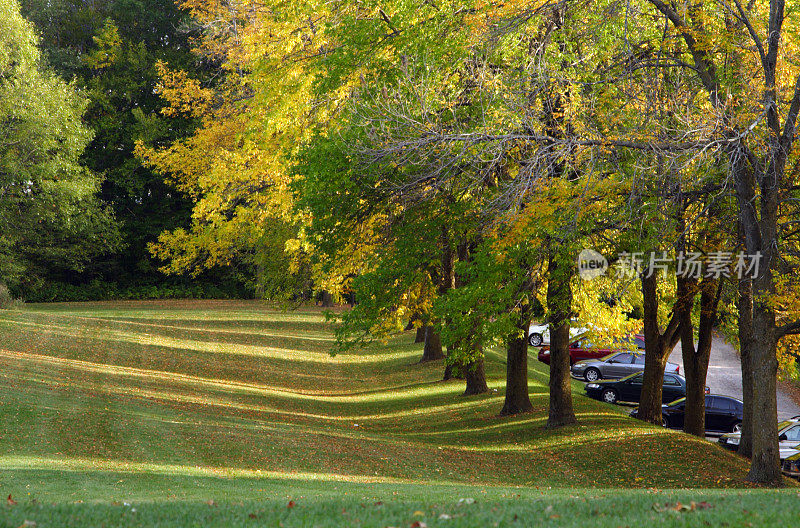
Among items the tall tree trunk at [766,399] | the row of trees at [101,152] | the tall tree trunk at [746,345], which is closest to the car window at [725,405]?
the tall tree trunk at [746,345]

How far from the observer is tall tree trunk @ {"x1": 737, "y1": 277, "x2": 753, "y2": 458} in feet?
50.3

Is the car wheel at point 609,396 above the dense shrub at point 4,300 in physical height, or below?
below

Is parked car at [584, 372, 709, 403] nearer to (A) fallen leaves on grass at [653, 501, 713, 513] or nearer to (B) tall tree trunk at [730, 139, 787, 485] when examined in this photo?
(B) tall tree trunk at [730, 139, 787, 485]

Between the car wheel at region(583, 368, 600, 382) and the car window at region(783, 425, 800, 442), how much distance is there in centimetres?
1451

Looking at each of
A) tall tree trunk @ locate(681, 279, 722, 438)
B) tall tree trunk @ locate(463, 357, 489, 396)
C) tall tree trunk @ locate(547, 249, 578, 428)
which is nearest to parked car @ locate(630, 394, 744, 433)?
tall tree trunk @ locate(681, 279, 722, 438)

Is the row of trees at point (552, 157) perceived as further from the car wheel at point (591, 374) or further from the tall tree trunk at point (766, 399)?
the car wheel at point (591, 374)

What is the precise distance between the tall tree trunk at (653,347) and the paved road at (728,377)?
9.11 meters

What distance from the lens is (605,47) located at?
14461mm

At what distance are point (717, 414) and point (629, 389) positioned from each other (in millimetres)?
4366

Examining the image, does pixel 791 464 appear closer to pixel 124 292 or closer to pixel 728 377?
pixel 728 377

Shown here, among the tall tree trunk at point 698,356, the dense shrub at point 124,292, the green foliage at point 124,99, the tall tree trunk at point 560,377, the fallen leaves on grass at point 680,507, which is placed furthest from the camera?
the dense shrub at point 124,292

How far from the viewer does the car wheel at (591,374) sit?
34375 mm

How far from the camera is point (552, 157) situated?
13.1m

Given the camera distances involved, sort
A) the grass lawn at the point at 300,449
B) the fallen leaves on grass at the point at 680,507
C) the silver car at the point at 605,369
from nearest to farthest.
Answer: the fallen leaves on grass at the point at 680,507, the grass lawn at the point at 300,449, the silver car at the point at 605,369
